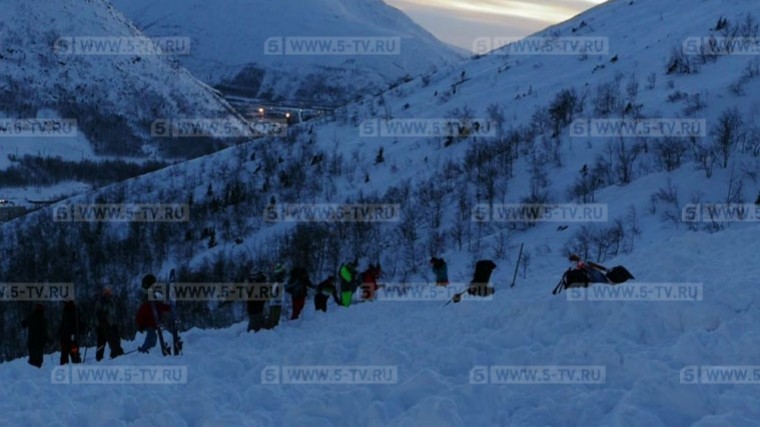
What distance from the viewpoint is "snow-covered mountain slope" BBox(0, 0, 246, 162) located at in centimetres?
12619

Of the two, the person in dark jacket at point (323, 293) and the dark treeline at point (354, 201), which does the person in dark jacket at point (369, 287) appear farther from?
the dark treeline at point (354, 201)

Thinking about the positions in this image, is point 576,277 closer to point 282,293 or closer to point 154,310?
point 282,293

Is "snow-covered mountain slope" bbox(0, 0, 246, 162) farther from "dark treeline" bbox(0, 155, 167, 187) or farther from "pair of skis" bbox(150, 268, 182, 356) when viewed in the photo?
"pair of skis" bbox(150, 268, 182, 356)

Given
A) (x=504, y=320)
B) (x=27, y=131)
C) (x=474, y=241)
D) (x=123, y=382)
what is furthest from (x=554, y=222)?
(x=27, y=131)

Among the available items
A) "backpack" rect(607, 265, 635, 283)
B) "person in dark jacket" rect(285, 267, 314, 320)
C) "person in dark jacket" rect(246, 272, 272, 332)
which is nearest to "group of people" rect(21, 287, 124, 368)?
"person in dark jacket" rect(246, 272, 272, 332)

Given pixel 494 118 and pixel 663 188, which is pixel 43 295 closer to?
pixel 494 118

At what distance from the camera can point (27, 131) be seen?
120 metres

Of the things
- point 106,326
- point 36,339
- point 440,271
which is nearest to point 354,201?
point 440,271

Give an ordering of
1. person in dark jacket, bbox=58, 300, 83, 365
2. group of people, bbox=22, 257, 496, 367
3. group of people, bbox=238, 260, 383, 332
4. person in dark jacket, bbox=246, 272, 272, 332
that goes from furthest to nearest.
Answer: group of people, bbox=238, 260, 383, 332, person in dark jacket, bbox=246, 272, 272, 332, person in dark jacket, bbox=58, 300, 83, 365, group of people, bbox=22, 257, 496, 367

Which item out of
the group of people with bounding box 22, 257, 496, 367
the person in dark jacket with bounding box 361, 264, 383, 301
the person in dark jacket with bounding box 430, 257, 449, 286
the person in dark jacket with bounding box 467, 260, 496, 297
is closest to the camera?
the group of people with bounding box 22, 257, 496, 367

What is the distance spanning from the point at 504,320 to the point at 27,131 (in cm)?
12372

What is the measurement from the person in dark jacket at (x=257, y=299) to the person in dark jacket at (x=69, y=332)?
3.69 meters

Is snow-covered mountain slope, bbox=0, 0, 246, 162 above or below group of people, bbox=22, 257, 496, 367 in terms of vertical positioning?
above

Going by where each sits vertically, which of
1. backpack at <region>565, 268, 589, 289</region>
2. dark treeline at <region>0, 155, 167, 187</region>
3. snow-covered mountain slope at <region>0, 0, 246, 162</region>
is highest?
snow-covered mountain slope at <region>0, 0, 246, 162</region>
